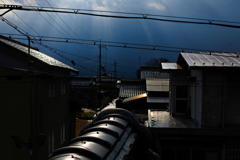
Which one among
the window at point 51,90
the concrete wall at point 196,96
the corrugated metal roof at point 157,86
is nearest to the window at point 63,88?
the window at point 51,90

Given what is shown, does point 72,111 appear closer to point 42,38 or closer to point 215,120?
point 42,38

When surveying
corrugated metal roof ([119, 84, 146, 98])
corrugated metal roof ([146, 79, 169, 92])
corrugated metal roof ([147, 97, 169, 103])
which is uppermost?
corrugated metal roof ([146, 79, 169, 92])

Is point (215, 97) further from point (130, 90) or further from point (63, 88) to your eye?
point (130, 90)

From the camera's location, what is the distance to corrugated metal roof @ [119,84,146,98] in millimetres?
25562

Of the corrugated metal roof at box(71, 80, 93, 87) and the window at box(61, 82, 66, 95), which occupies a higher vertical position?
the window at box(61, 82, 66, 95)

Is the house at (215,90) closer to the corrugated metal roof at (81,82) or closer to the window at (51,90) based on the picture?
the window at (51,90)

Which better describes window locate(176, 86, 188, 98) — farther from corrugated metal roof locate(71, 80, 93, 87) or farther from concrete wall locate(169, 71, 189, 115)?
corrugated metal roof locate(71, 80, 93, 87)

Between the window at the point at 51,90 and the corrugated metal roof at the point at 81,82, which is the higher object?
the window at the point at 51,90

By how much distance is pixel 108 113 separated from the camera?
7328mm

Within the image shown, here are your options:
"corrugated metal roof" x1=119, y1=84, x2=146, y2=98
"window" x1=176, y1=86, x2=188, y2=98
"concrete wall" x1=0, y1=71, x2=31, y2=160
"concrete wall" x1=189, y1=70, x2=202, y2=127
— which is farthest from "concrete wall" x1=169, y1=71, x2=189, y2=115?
"corrugated metal roof" x1=119, y1=84, x2=146, y2=98

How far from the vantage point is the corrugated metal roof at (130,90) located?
2556 centimetres

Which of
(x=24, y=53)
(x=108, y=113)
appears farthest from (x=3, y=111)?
(x=108, y=113)

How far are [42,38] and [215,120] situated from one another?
925cm

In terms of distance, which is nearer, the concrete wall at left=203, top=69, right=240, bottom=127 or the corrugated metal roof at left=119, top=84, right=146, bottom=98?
the concrete wall at left=203, top=69, right=240, bottom=127
